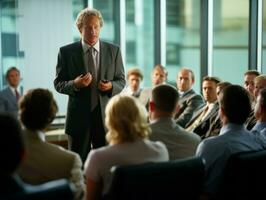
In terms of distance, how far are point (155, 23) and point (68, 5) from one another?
1526 mm

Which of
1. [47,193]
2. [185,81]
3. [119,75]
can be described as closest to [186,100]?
[185,81]

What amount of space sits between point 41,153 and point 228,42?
6.29 metres

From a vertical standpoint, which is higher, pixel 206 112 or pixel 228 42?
pixel 228 42

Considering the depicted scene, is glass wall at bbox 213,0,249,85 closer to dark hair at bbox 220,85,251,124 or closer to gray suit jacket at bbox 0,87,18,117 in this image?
gray suit jacket at bbox 0,87,18,117

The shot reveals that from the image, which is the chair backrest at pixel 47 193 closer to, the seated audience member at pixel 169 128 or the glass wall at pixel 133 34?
the seated audience member at pixel 169 128

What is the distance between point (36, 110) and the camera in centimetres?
233

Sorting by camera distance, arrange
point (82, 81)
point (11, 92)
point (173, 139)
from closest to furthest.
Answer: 1. point (173, 139)
2. point (82, 81)
3. point (11, 92)

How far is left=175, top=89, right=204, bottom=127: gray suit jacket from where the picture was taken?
17.5ft

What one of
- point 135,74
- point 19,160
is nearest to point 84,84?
point 19,160

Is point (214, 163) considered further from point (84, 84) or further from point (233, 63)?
point (233, 63)

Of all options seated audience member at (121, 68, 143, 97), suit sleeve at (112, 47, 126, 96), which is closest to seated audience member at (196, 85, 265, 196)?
suit sleeve at (112, 47, 126, 96)

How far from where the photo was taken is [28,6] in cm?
749

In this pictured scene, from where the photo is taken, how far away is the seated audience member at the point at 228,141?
8.14ft

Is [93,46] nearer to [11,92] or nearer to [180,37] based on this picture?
[11,92]
